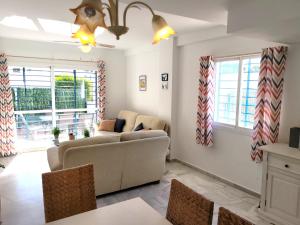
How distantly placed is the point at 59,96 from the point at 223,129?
156 inches

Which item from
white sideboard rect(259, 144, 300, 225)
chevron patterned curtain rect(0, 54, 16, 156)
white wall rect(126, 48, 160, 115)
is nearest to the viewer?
white sideboard rect(259, 144, 300, 225)

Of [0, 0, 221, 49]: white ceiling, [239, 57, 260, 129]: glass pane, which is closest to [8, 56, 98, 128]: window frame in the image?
[0, 0, 221, 49]: white ceiling

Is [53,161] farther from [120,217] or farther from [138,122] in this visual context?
[138,122]

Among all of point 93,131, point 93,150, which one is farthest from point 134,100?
point 93,150

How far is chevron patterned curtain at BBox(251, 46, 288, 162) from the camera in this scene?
282 centimetres

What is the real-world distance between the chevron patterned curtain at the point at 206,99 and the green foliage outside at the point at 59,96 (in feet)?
10.7

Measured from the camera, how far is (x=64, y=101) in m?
5.74

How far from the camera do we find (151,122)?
4.86 m

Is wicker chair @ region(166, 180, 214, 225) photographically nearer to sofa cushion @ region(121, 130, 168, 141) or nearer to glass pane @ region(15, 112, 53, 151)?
sofa cushion @ region(121, 130, 168, 141)

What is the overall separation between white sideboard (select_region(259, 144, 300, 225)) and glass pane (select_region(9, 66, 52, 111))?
483 centimetres

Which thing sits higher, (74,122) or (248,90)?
(248,90)

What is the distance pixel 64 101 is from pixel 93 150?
3268 millimetres

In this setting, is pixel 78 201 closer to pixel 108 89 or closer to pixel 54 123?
pixel 54 123

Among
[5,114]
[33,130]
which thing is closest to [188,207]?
[5,114]
